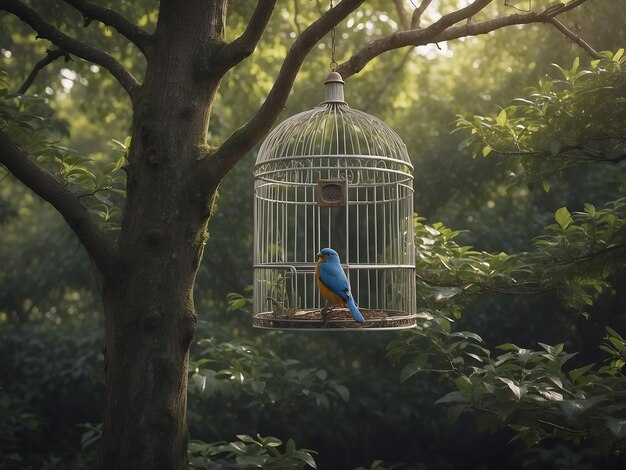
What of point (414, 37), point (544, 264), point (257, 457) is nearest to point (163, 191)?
point (414, 37)

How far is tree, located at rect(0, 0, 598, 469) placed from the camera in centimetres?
359

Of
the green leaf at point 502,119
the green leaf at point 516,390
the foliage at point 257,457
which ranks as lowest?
the foliage at point 257,457

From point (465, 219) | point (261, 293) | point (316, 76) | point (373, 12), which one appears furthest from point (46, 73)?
point (261, 293)

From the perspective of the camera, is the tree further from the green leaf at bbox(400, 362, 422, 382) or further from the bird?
the green leaf at bbox(400, 362, 422, 382)

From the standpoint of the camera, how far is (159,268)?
12.2ft

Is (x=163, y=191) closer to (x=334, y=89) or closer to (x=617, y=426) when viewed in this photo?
(x=334, y=89)

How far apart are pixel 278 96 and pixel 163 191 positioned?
0.82m

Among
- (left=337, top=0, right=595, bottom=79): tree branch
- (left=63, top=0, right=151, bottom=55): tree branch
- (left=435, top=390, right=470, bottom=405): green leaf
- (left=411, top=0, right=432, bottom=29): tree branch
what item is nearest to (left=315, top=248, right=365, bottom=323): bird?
(left=435, top=390, right=470, bottom=405): green leaf

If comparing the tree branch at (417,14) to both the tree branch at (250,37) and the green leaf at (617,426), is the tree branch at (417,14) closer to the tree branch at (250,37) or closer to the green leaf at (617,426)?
the tree branch at (250,37)

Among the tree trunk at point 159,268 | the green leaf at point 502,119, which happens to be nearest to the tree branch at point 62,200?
the tree trunk at point 159,268

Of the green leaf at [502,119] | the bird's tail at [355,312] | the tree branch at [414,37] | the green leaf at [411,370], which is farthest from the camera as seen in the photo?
the green leaf at [502,119]

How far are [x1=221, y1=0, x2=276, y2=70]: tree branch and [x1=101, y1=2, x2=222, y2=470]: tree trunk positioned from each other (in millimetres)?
172

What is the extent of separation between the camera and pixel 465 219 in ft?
31.8

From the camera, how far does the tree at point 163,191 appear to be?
141 inches
